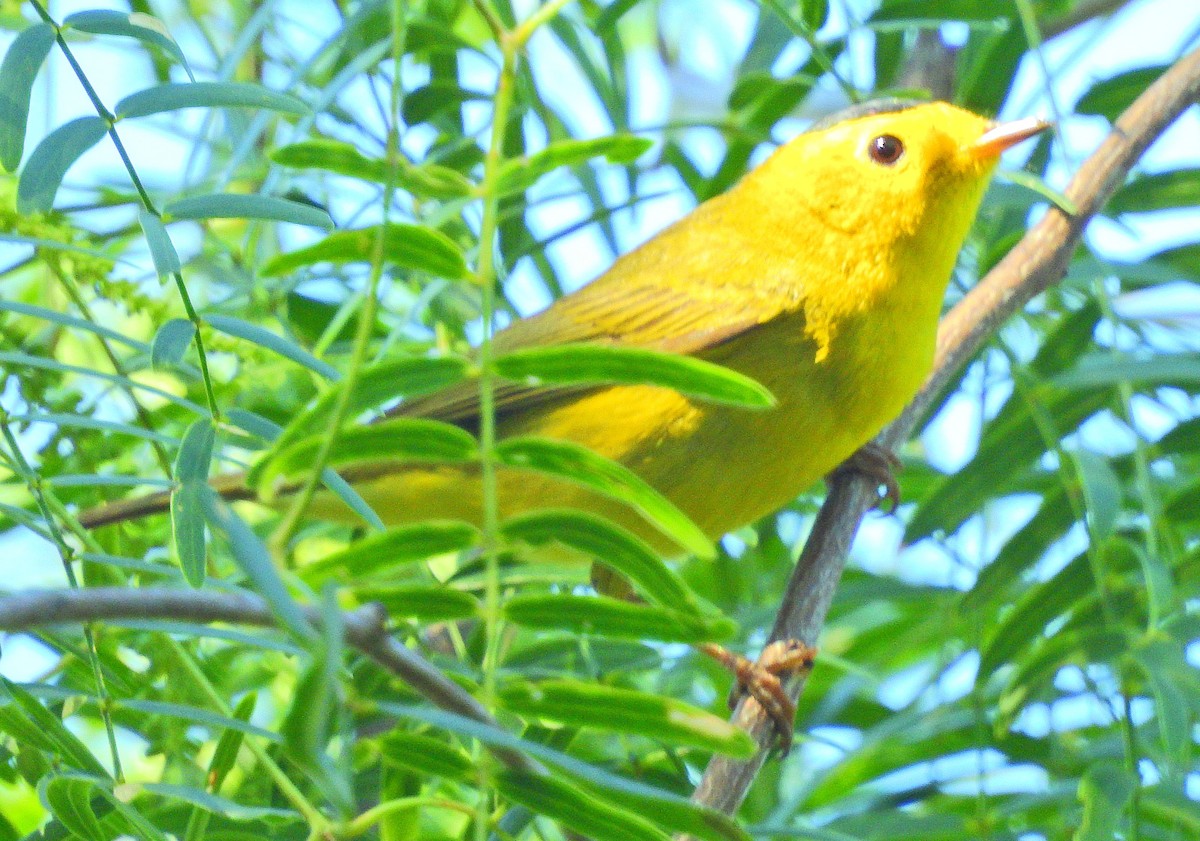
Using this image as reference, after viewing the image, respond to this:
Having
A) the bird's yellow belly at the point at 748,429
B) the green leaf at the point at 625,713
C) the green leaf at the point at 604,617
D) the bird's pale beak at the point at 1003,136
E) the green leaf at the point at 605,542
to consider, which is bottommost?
the green leaf at the point at 625,713

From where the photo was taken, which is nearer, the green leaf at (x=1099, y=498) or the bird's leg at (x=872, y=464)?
the green leaf at (x=1099, y=498)

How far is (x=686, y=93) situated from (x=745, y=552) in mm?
2620

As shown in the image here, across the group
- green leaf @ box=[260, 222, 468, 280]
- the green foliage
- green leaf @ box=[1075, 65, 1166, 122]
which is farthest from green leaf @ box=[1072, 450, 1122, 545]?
green leaf @ box=[260, 222, 468, 280]

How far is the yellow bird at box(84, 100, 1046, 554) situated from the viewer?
363 centimetres

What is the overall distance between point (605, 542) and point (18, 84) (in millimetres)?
1044

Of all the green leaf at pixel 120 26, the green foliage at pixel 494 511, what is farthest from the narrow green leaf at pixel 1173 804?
the green leaf at pixel 120 26

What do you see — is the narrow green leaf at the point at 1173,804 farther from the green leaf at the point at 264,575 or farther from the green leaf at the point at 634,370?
the green leaf at the point at 264,575

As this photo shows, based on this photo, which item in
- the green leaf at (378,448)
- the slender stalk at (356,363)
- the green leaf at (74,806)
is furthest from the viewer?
the green leaf at (74,806)

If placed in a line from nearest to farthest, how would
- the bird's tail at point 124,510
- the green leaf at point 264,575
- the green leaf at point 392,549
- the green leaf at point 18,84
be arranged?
the green leaf at point 264,575, the green leaf at point 392,549, the green leaf at point 18,84, the bird's tail at point 124,510

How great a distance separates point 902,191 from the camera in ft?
12.7

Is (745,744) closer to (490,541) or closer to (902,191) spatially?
(490,541)

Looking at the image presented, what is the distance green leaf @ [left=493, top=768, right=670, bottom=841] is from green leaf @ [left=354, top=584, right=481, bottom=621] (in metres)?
0.19

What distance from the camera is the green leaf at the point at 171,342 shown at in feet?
6.26

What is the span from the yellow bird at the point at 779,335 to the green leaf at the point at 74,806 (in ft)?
5.42
